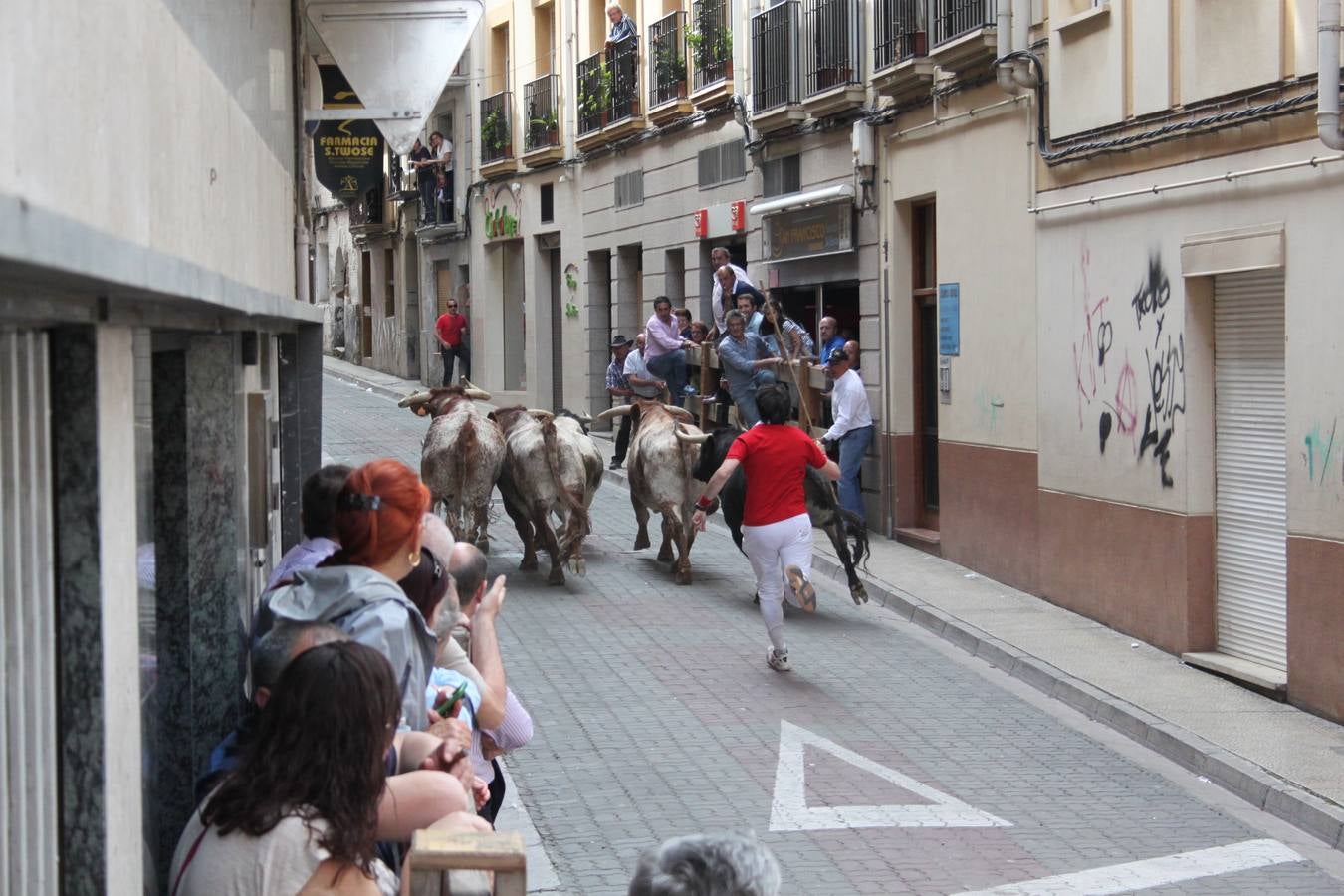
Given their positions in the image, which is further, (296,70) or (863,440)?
(863,440)

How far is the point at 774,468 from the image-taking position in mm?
11078

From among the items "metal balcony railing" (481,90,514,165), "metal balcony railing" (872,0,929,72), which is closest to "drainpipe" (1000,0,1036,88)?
"metal balcony railing" (872,0,929,72)

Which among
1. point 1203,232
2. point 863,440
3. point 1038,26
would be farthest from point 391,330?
point 1203,232

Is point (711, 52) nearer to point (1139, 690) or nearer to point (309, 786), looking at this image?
point (1139, 690)

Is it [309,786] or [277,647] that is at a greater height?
[277,647]

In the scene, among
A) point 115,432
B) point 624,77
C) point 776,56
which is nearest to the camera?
point 115,432

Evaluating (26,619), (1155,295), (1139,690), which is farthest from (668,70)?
(26,619)

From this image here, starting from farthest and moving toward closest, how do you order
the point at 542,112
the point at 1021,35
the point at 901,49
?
1. the point at 542,112
2. the point at 901,49
3. the point at 1021,35

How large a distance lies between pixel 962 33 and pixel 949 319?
100 inches

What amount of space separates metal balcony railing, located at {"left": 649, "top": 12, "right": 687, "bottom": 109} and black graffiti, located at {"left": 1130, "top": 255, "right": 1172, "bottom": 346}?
1288 cm

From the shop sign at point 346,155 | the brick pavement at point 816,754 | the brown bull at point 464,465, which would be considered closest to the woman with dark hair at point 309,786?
the brick pavement at point 816,754

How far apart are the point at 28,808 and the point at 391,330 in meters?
38.4

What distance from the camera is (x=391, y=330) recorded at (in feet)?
135

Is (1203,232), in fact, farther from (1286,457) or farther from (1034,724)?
(1034,724)
